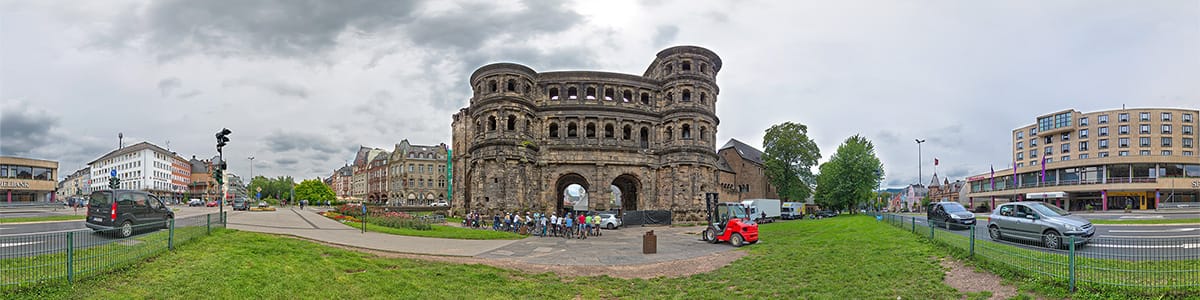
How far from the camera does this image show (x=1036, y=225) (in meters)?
15.1

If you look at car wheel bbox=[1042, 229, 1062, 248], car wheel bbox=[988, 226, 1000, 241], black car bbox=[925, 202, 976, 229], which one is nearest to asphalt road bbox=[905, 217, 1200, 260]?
car wheel bbox=[988, 226, 1000, 241]

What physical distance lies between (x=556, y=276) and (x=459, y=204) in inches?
1456

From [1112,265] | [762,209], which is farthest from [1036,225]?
[762,209]

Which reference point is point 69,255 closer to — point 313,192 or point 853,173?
point 853,173

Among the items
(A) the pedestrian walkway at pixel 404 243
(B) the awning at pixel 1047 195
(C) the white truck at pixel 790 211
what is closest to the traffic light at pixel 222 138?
(A) the pedestrian walkway at pixel 404 243

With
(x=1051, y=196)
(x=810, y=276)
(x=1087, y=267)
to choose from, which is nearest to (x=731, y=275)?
(x=810, y=276)

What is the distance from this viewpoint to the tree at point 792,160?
57.3m

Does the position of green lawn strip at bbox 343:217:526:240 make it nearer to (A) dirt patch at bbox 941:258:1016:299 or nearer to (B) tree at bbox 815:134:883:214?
(A) dirt patch at bbox 941:258:1016:299

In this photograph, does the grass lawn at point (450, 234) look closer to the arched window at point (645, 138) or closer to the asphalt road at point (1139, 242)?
the asphalt road at point (1139, 242)

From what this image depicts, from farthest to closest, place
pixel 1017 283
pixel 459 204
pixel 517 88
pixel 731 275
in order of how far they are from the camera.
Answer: pixel 459 204, pixel 517 88, pixel 731 275, pixel 1017 283

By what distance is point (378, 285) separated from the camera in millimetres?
11633

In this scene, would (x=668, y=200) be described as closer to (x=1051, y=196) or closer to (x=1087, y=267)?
(x=1087, y=267)

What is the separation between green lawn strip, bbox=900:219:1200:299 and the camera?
8.56 m

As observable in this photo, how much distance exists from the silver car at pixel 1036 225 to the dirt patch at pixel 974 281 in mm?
3231
